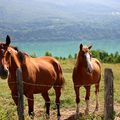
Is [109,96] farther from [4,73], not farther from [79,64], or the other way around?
[79,64]

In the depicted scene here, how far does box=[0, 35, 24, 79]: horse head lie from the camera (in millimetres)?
9652

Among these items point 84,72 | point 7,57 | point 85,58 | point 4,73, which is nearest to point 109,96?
point 4,73

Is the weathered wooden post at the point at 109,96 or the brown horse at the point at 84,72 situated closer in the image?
the weathered wooden post at the point at 109,96

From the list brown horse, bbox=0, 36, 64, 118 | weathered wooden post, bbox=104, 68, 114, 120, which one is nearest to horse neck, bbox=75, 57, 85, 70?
brown horse, bbox=0, 36, 64, 118

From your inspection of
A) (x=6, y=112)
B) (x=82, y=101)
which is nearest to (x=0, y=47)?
(x=6, y=112)

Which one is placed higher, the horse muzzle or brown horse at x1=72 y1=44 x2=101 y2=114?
the horse muzzle

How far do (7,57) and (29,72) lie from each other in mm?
741

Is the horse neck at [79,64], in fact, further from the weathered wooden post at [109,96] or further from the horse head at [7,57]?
the weathered wooden post at [109,96]

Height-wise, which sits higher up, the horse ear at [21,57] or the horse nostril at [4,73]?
the horse ear at [21,57]

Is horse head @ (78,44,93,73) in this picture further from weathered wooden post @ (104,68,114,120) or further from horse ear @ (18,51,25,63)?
weathered wooden post @ (104,68,114,120)

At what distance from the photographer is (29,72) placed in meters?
→ 10.7

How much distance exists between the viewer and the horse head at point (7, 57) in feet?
31.7

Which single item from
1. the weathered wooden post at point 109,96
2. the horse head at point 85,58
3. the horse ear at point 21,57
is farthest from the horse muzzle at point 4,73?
the horse head at point 85,58

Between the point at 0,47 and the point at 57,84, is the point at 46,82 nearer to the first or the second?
the point at 57,84
